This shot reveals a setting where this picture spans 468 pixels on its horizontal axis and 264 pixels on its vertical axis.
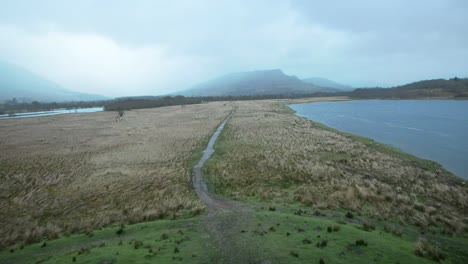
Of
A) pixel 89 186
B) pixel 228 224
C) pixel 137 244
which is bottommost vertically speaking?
pixel 89 186

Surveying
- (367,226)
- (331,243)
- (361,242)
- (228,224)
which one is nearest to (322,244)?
(331,243)

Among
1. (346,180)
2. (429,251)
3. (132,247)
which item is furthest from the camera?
(346,180)

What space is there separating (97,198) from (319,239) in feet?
56.5

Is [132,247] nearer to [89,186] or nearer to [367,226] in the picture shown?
[367,226]

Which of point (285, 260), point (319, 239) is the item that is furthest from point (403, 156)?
Answer: point (285, 260)

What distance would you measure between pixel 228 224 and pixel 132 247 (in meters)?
4.88

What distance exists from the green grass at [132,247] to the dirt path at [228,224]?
1.96ft

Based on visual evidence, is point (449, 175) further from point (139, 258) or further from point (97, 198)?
point (97, 198)

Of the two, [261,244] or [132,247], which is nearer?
[261,244]

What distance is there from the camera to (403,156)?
3481 cm

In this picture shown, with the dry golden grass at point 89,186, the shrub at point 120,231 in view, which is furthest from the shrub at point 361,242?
the shrub at point 120,231

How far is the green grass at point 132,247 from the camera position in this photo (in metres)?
12.3

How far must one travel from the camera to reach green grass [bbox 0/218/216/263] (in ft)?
40.4

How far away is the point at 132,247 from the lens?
13461 mm
